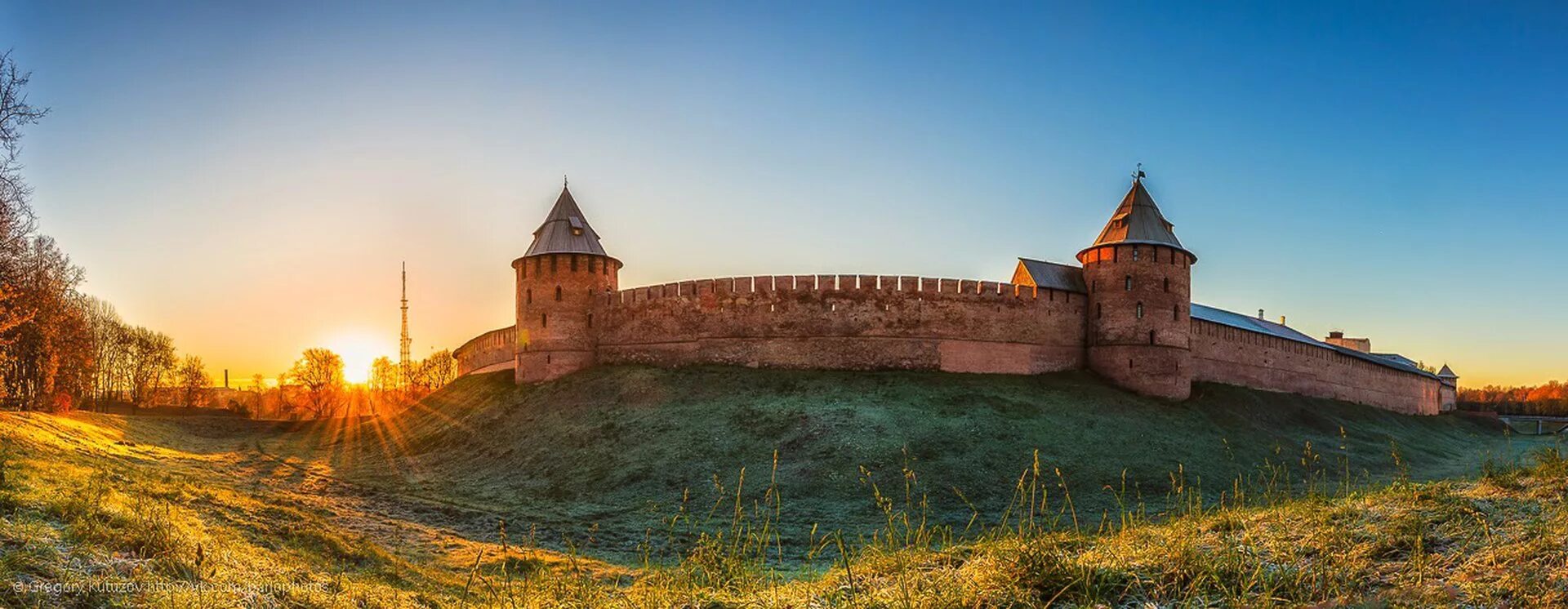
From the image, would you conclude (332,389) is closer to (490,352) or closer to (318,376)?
(318,376)

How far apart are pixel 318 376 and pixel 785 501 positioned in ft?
185

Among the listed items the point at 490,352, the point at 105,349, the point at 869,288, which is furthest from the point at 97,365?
the point at 869,288

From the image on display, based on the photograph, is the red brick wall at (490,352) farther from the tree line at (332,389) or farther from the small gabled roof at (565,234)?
the tree line at (332,389)

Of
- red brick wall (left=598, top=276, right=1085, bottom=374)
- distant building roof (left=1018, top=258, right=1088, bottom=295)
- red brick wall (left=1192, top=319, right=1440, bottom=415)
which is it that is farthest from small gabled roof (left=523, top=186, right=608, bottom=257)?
red brick wall (left=1192, top=319, right=1440, bottom=415)

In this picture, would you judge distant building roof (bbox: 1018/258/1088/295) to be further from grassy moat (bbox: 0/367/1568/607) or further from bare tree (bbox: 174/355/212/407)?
bare tree (bbox: 174/355/212/407)

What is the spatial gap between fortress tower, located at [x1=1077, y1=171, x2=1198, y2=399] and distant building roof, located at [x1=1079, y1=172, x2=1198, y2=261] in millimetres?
31

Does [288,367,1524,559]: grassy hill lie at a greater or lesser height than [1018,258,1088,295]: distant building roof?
lesser

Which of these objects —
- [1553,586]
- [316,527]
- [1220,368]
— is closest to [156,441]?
[316,527]

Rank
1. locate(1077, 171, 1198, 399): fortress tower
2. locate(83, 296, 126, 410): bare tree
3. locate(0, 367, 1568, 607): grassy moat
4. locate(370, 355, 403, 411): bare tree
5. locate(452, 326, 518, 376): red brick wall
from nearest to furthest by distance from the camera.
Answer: locate(0, 367, 1568, 607): grassy moat < locate(1077, 171, 1198, 399): fortress tower < locate(452, 326, 518, 376): red brick wall < locate(83, 296, 126, 410): bare tree < locate(370, 355, 403, 411): bare tree

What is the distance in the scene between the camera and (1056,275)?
29016 millimetres

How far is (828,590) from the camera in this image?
506 cm

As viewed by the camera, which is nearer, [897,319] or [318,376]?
[897,319]

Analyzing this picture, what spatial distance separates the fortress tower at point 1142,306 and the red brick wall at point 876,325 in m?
1.07

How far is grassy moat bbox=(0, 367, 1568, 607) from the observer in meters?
4.51
